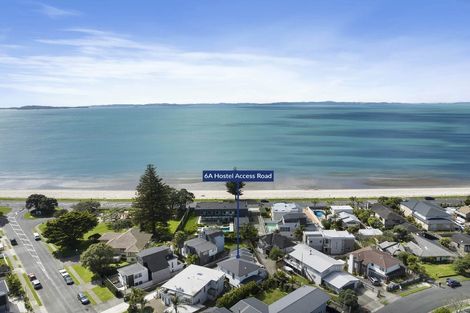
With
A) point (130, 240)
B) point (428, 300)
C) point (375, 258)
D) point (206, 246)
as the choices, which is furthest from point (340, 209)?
point (130, 240)

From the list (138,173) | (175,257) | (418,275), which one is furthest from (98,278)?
(138,173)

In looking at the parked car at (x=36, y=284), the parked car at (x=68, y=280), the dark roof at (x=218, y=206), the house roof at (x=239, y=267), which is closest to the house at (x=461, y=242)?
the house roof at (x=239, y=267)

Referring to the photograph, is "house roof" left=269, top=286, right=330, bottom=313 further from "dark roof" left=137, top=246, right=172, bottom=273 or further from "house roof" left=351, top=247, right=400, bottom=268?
"dark roof" left=137, top=246, right=172, bottom=273

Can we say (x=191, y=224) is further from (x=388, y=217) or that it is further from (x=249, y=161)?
(x=249, y=161)

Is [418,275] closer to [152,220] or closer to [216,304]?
[216,304]

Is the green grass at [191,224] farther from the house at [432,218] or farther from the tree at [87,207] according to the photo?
the house at [432,218]

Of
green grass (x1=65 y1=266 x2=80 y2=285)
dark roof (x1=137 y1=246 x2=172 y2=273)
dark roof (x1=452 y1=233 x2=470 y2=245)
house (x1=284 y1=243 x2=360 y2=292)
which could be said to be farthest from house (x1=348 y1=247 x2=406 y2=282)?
green grass (x1=65 y1=266 x2=80 y2=285)
